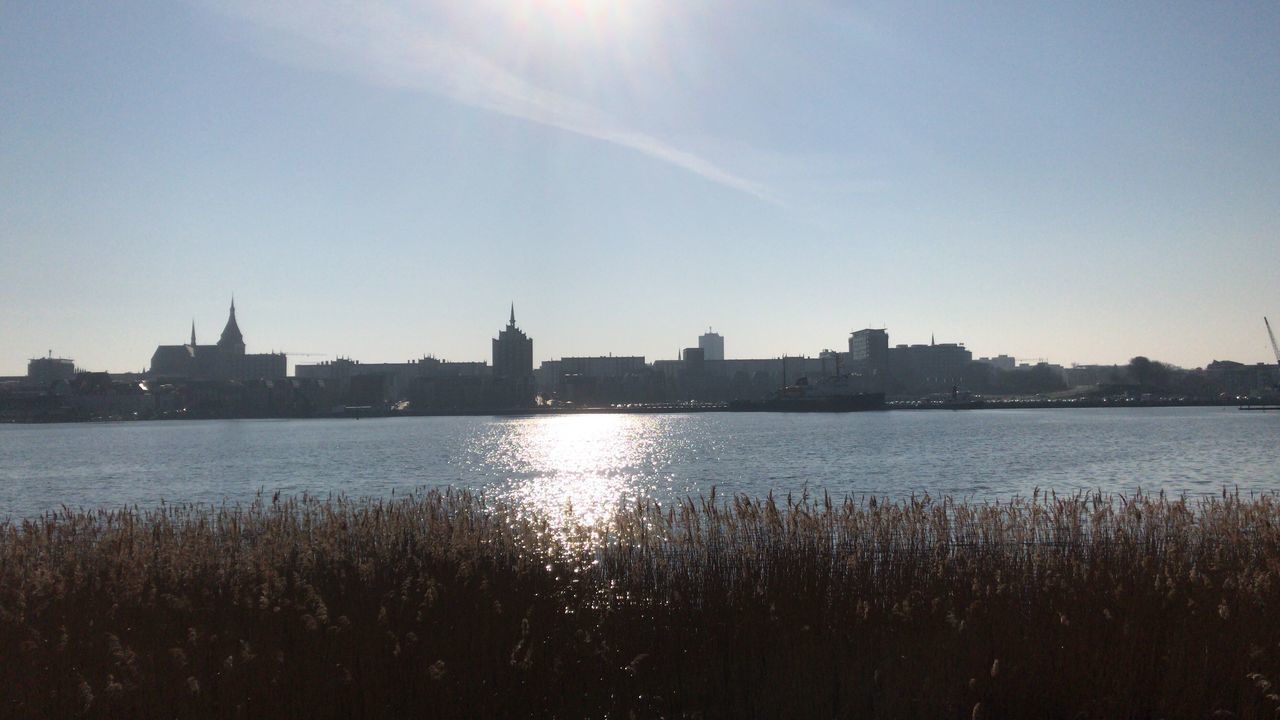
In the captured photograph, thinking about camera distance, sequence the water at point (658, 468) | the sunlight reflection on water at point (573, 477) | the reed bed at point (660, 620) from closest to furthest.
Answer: the reed bed at point (660, 620) → the sunlight reflection on water at point (573, 477) → the water at point (658, 468)

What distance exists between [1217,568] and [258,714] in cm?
1468

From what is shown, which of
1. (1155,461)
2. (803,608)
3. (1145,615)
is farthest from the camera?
(1155,461)

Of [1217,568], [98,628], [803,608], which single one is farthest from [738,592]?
[98,628]

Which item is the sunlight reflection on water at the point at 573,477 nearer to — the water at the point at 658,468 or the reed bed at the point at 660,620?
the water at the point at 658,468

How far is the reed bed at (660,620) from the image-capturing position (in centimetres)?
1055

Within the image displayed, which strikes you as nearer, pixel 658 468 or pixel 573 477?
pixel 573 477

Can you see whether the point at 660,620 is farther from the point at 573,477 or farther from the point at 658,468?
the point at 658,468

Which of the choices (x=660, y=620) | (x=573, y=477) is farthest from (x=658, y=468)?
(x=660, y=620)

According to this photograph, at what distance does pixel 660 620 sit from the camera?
13.8m

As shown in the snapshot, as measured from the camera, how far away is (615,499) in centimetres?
4762

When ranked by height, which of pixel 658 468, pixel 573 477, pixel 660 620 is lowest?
→ pixel 573 477

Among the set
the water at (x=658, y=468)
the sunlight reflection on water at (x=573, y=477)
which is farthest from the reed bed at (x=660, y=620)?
the water at (x=658, y=468)

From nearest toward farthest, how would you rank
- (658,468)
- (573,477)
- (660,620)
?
(660,620), (573,477), (658,468)

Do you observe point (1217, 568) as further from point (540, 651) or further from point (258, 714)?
point (258, 714)
